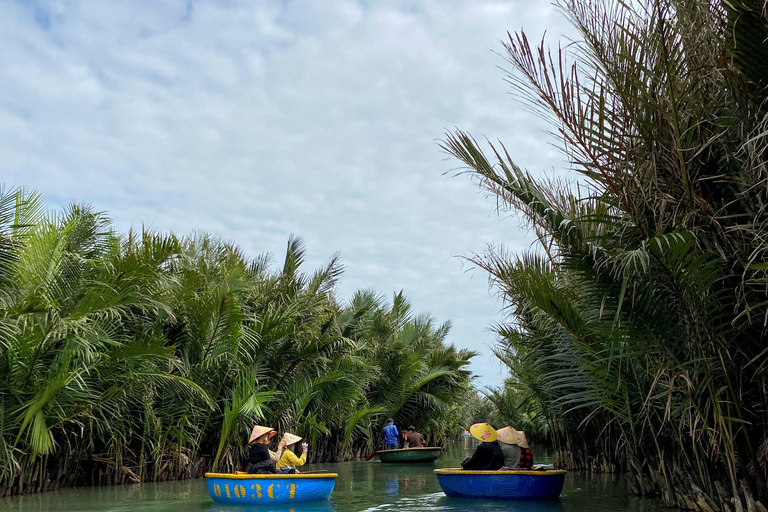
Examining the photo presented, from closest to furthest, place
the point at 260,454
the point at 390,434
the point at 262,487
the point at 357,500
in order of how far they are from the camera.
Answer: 1. the point at 262,487
2. the point at 260,454
3. the point at 357,500
4. the point at 390,434

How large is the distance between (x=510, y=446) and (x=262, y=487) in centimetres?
439

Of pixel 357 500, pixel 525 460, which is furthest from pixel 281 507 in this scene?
pixel 525 460

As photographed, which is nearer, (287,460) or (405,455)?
(287,460)

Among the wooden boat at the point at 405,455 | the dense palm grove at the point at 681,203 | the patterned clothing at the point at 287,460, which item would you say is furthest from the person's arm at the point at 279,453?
the wooden boat at the point at 405,455

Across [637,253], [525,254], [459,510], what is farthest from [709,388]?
[459,510]

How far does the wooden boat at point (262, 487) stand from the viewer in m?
11.0

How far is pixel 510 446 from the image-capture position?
1217 cm

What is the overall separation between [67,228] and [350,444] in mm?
15312

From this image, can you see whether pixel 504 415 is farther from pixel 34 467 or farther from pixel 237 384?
pixel 34 467

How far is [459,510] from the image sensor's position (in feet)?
33.7

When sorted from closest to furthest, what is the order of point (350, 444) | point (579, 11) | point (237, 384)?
point (579, 11), point (237, 384), point (350, 444)

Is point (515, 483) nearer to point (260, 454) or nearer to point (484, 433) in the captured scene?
point (484, 433)

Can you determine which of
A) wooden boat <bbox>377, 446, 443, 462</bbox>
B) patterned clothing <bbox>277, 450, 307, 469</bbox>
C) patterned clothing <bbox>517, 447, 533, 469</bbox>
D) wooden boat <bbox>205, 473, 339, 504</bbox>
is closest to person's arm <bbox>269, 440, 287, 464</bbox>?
patterned clothing <bbox>277, 450, 307, 469</bbox>

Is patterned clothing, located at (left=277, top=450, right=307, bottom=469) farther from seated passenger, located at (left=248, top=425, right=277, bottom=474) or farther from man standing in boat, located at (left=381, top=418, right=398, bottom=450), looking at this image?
man standing in boat, located at (left=381, top=418, right=398, bottom=450)
